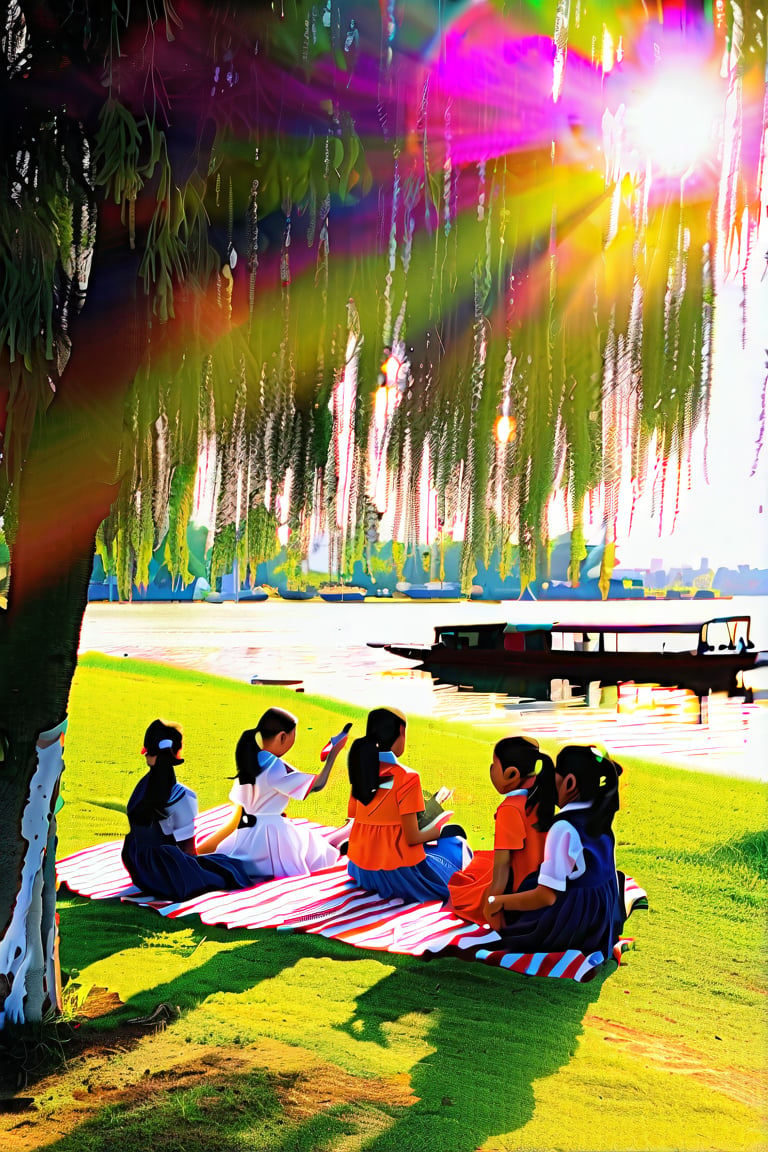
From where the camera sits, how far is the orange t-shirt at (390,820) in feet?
19.4

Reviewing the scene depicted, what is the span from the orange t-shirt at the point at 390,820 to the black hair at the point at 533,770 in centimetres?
91

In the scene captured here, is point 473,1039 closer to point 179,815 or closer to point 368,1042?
point 368,1042

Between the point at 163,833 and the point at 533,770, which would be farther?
the point at 163,833

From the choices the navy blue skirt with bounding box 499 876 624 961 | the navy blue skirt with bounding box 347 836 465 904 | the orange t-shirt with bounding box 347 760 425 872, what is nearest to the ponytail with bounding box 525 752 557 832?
the navy blue skirt with bounding box 499 876 624 961

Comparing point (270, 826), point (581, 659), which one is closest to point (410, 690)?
point (581, 659)

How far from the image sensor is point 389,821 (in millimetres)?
5965

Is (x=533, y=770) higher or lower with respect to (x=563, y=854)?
higher

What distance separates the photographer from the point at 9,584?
13.1ft

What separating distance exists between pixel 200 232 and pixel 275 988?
3.69m

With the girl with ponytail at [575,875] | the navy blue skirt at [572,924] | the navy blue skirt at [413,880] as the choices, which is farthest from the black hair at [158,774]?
the navy blue skirt at [572,924]

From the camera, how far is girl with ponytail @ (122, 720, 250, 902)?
5.94 meters

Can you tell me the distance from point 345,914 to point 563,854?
165 centimetres

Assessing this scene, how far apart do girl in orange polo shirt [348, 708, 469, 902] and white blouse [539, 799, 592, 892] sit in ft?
3.95

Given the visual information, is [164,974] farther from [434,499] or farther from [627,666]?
[627,666]
